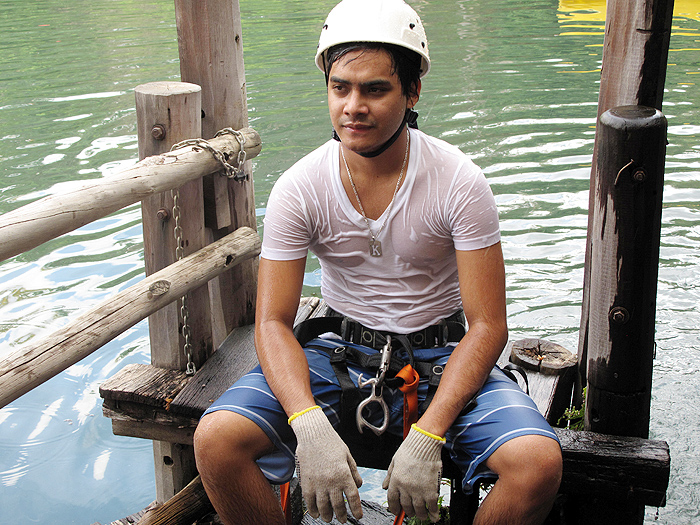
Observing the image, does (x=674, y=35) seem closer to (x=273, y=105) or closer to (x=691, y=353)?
(x=273, y=105)

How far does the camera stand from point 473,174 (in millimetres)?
2648

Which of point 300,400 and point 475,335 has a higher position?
point 475,335

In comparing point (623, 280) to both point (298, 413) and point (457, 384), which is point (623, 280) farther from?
point (298, 413)

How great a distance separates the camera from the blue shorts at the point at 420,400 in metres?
2.42

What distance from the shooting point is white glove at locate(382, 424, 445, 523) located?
236 cm

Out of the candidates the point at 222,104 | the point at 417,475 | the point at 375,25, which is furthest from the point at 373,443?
the point at 222,104

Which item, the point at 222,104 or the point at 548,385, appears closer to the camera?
the point at 548,385

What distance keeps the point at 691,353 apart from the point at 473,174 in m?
3.40

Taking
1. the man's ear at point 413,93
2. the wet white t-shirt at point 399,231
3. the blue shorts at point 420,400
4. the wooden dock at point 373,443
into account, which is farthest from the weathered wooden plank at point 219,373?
the man's ear at point 413,93

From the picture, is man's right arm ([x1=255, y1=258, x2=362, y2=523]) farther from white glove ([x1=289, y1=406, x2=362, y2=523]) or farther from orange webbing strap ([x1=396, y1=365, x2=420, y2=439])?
orange webbing strap ([x1=396, y1=365, x2=420, y2=439])

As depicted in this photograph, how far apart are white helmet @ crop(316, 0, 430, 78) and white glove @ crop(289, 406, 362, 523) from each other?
1.32 m

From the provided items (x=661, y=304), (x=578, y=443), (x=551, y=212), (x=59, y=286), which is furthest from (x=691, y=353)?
(x=59, y=286)

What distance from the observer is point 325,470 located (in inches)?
93.4

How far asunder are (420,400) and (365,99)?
3.65ft
